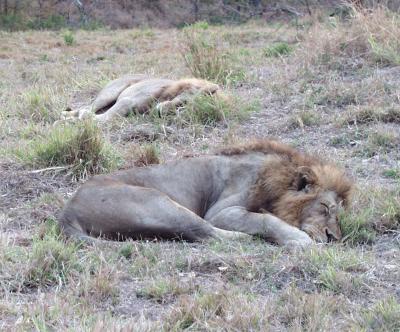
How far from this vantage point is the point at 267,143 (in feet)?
18.7

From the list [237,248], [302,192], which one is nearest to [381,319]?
[237,248]

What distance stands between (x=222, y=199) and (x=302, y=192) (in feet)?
1.67

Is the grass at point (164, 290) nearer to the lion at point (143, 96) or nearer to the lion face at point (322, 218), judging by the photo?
the lion face at point (322, 218)

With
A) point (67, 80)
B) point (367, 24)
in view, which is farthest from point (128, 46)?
point (367, 24)

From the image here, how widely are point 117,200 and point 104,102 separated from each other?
4.35m

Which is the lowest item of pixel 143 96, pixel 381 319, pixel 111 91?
pixel 111 91

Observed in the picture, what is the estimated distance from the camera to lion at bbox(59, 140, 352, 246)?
503 centimetres

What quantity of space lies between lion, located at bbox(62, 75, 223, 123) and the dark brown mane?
306 cm

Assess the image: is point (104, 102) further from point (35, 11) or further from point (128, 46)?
point (35, 11)

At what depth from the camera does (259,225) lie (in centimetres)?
517

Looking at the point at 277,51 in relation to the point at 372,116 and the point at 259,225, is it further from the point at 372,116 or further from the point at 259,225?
the point at 259,225

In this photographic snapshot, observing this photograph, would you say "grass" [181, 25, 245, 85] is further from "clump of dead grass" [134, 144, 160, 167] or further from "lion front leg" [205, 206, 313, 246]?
"lion front leg" [205, 206, 313, 246]

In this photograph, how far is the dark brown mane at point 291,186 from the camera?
5.36m

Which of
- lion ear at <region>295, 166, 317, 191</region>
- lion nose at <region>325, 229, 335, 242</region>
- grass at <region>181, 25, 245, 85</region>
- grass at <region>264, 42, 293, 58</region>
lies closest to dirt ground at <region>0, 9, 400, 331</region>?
lion nose at <region>325, 229, 335, 242</region>
